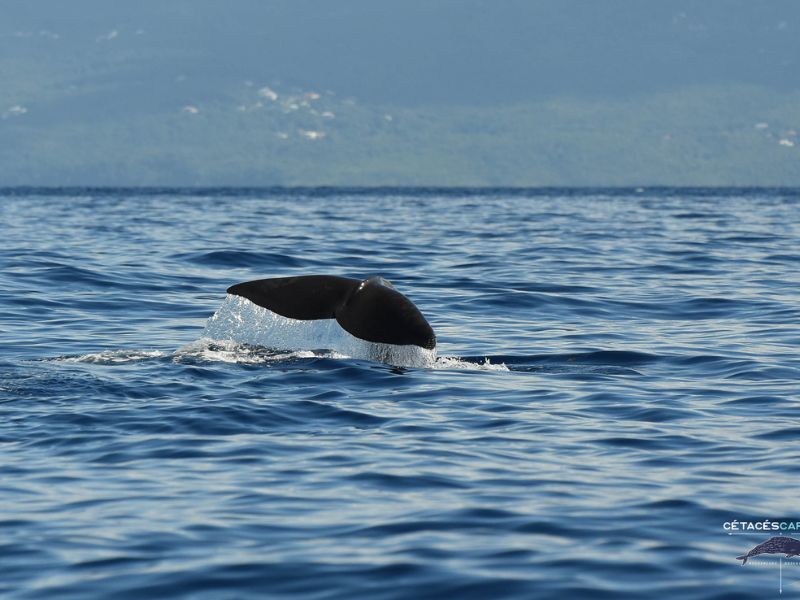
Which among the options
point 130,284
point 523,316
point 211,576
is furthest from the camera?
point 130,284

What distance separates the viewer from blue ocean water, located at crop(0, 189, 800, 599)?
19.8 feet

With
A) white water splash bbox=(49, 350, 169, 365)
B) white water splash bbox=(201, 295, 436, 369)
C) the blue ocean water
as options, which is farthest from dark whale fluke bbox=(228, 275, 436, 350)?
white water splash bbox=(49, 350, 169, 365)

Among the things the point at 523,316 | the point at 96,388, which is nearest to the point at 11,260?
the point at 523,316

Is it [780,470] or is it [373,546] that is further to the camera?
[780,470]

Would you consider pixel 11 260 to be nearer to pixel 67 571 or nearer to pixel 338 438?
pixel 338 438

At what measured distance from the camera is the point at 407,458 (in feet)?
27.0

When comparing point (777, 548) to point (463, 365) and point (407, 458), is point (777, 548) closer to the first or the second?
point (407, 458)

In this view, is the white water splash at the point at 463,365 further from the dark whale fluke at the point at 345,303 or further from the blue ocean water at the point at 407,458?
the dark whale fluke at the point at 345,303

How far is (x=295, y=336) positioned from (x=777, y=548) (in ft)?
20.4

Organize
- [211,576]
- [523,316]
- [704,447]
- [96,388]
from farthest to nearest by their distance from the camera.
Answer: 1. [523,316]
2. [96,388]
3. [704,447]
4. [211,576]

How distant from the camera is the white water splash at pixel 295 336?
11.0 metres

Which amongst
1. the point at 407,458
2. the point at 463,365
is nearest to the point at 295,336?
the point at 463,365

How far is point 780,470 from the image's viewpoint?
7969 mm

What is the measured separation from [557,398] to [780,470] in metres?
2.91
